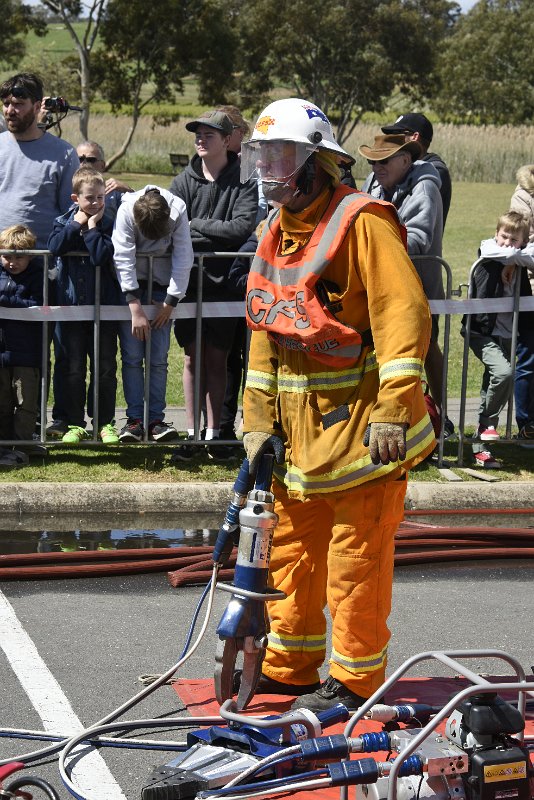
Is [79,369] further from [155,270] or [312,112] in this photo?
[312,112]

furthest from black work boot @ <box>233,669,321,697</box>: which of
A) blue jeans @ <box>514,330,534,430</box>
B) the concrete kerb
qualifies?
blue jeans @ <box>514,330,534,430</box>

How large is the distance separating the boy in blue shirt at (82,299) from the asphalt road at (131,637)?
83.8 inches

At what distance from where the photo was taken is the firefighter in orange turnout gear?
4.38m

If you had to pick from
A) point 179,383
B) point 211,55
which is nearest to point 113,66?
point 211,55

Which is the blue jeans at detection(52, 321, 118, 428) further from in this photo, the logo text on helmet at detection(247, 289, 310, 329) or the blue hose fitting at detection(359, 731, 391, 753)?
the blue hose fitting at detection(359, 731, 391, 753)

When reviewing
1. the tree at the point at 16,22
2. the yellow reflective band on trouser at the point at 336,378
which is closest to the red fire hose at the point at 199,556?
the yellow reflective band on trouser at the point at 336,378

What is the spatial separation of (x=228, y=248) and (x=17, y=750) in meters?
4.59

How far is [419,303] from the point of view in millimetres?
4391

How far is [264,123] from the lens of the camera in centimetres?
455

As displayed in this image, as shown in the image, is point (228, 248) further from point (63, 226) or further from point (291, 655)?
point (291, 655)

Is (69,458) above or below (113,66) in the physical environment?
below

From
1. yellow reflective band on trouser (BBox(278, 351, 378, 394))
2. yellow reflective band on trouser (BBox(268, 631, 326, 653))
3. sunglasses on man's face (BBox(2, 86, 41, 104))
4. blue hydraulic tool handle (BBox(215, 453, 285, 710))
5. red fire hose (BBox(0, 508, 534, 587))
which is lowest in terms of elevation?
red fire hose (BBox(0, 508, 534, 587))

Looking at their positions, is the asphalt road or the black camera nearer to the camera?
the asphalt road

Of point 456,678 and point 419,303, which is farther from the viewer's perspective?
point 456,678
